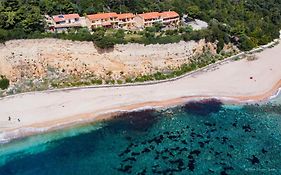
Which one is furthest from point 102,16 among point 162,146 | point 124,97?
point 162,146

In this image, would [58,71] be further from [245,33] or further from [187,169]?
[245,33]

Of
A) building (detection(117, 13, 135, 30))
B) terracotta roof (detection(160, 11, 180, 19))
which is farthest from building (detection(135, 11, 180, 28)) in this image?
building (detection(117, 13, 135, 30))

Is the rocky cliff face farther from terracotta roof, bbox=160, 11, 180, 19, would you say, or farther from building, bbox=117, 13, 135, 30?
terracotta roof, bbox=160, 11, 180, 19

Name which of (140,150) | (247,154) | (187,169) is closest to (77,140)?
(140,150)

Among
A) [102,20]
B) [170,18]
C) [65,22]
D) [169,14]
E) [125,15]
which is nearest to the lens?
[65,22]

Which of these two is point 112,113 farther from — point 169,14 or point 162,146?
point 169,14
